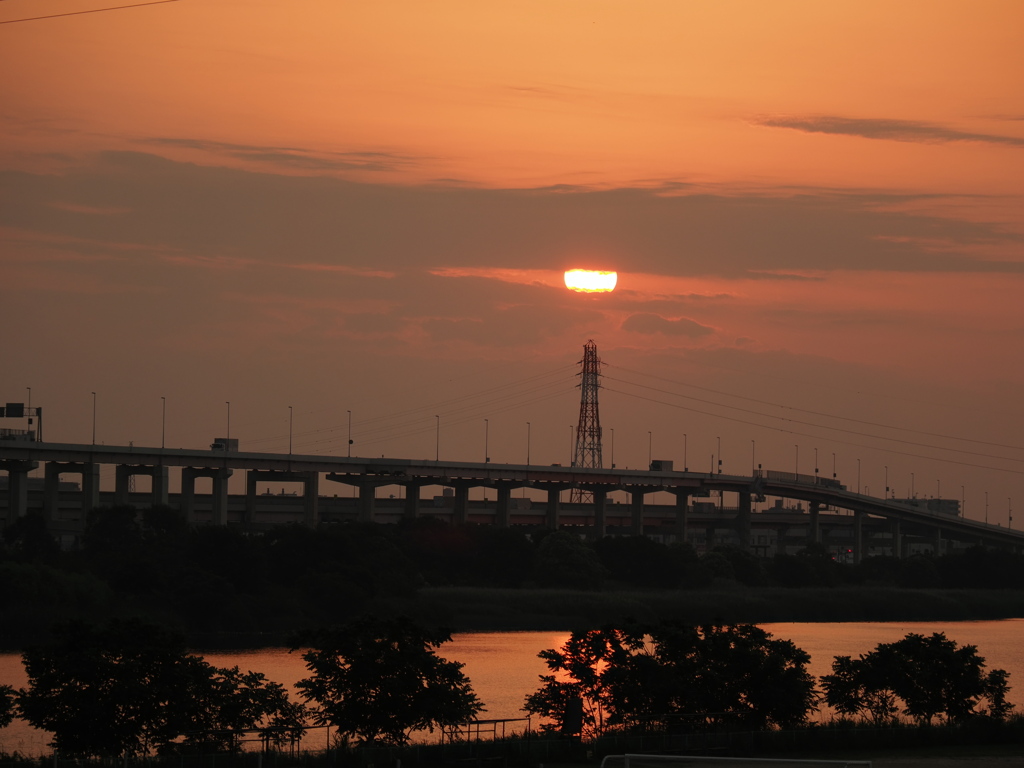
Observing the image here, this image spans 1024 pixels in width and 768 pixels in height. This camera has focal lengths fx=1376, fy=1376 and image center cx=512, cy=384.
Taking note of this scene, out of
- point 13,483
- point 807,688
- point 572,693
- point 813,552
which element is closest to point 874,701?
point 807,688

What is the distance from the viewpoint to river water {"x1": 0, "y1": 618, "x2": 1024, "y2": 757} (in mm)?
51750

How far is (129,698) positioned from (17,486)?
87.0 metres

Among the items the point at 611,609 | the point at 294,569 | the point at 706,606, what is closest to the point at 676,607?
the point at 706,606

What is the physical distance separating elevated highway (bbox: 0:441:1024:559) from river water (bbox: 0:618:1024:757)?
161ft

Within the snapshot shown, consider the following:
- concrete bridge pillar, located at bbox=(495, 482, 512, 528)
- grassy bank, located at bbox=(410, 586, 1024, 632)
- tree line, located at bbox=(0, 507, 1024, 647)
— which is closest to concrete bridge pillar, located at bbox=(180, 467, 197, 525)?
tree line, located at bbox=(0, 507, 1024, 647)

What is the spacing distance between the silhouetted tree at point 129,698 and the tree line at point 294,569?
122 ft

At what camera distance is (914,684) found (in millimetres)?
45219

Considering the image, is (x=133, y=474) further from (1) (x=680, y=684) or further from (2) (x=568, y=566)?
(1) (x=680, y=684)

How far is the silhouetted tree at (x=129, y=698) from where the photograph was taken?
3612 cm

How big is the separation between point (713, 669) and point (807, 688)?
295 cm

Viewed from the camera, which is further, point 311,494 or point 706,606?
point 311,494

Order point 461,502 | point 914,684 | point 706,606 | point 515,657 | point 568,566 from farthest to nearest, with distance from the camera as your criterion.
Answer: point 461,502 < point 568,566 < point 706,606 < point 515,657 < point 914,684

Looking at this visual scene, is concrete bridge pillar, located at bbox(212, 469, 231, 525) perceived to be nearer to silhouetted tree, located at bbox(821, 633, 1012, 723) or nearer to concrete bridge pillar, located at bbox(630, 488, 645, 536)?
concrete bridge pillar, located at bbox(630, 488, 645, 536)

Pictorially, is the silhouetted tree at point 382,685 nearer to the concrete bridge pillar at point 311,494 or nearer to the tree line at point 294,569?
the tree line at point 294,569
